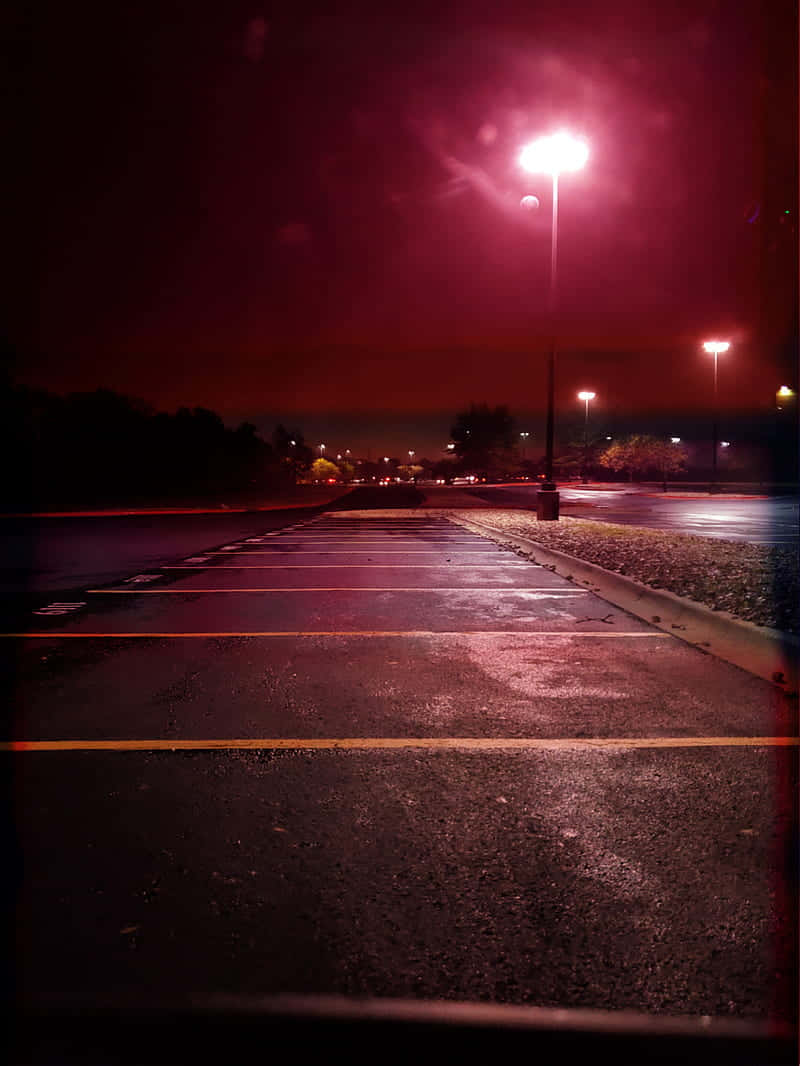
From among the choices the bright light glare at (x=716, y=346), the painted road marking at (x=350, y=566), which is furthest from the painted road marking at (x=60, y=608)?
the bright light glare at (x=716, y=346)

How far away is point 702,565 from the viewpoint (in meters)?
12.1

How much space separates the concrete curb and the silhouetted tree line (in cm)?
3514

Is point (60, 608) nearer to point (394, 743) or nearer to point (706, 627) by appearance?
point (394, 743)

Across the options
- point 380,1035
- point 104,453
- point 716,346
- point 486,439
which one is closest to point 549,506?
point 380,1035

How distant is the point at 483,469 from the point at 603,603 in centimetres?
13107

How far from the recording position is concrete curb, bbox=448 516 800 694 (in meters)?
6.43

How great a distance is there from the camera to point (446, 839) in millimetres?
3398

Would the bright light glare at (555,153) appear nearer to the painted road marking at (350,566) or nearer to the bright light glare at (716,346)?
the painted road marking at (350,566)

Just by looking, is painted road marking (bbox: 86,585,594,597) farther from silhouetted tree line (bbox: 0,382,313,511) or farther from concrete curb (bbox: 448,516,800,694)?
silhouetted tree line (bbox: 0,382,313,511)

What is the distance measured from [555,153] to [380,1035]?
21.6 meters

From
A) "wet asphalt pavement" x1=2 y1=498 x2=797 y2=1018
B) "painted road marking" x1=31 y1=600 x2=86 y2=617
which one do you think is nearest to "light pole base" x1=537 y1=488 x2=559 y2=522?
"painted road marking" x1=31 y1=600 x2=86 y2=617

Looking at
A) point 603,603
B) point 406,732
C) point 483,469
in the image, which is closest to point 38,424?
point 603,603

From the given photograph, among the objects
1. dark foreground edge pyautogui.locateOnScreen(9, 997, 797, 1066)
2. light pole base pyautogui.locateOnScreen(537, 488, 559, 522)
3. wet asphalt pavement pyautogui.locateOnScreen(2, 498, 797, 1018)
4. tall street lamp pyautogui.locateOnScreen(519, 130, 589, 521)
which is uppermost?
tall street lamp pyautogui.locateOnScreen(519, 130, 589, 521)

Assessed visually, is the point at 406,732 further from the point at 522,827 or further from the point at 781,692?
the point at 781,692
